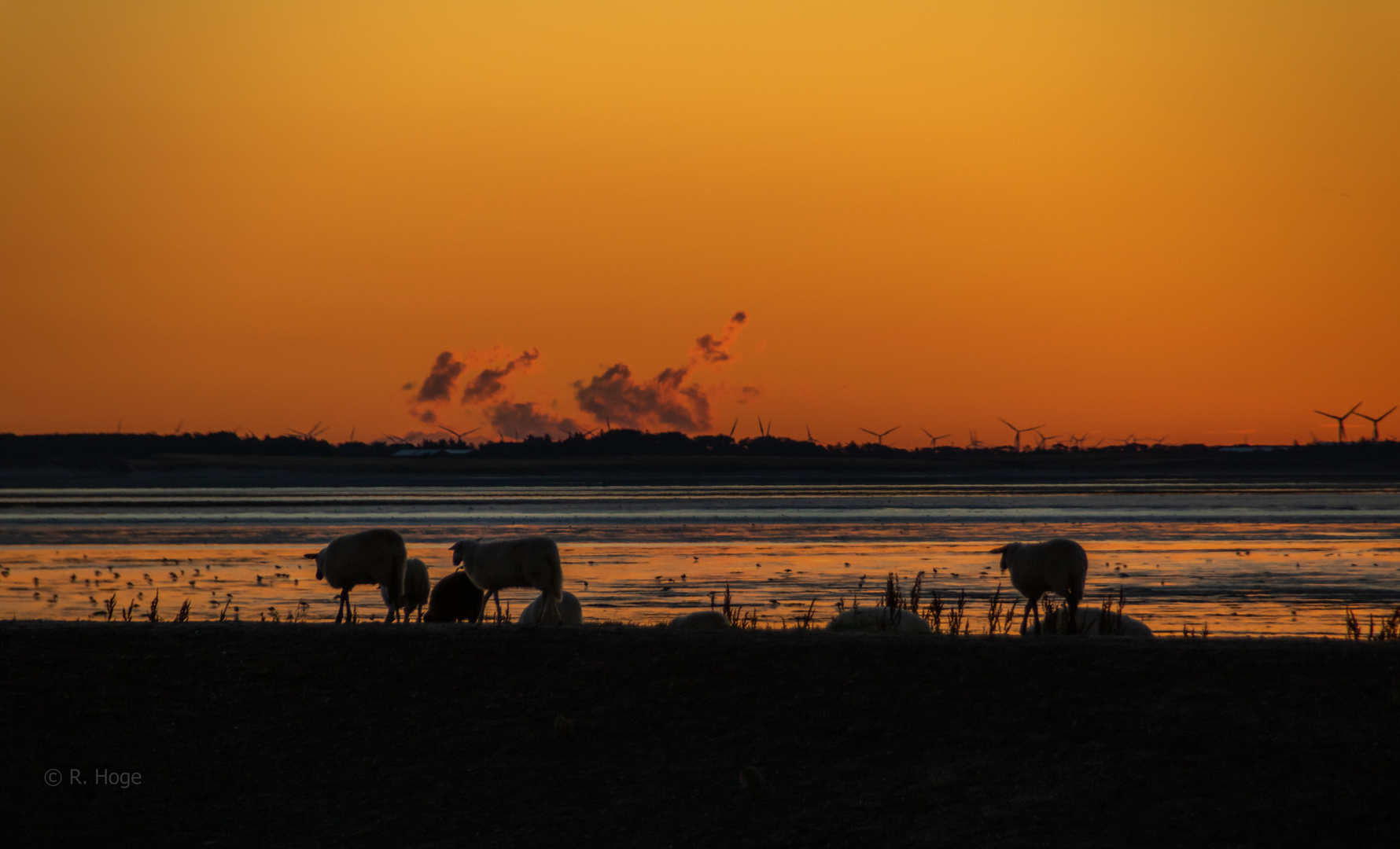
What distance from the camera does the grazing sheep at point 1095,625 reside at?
14914 mm

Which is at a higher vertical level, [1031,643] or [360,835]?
[1031,643]

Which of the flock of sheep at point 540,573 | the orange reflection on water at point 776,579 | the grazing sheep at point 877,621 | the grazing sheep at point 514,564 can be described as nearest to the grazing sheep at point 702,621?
the flock of sheep at point 540,573

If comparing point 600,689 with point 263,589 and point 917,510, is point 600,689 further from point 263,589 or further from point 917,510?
point 917,510

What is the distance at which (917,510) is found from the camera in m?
65.5

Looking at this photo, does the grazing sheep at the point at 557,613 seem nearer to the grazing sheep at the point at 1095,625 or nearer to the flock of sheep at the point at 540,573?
the flock of sheep at the point at 540,573

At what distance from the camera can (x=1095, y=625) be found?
15.8 m

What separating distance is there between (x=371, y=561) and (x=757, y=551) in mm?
21780

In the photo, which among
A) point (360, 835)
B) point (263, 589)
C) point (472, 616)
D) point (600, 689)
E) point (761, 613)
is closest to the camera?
point (360, 835)

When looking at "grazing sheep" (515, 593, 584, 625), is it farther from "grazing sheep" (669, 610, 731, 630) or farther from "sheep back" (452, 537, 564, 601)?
"grazing sheep" (669, 610, 731, 630)

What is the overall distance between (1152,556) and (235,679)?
95.1 ft

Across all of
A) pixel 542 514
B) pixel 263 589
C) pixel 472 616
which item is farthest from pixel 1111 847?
pixel 542 514

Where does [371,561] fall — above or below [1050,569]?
above

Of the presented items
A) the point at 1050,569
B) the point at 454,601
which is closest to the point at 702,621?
the point at 454,601

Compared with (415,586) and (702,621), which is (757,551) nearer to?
(415,586)
